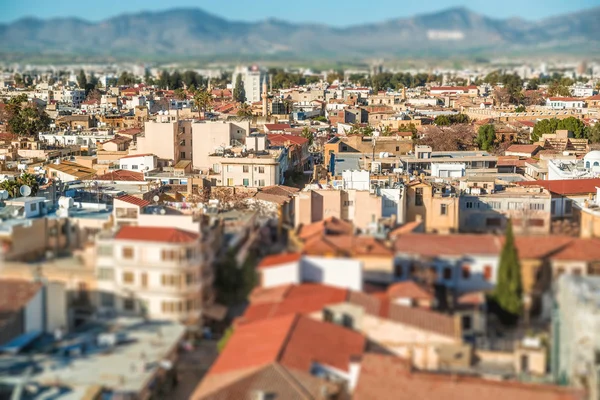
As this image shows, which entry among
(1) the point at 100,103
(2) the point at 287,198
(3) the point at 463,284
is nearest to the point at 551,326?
(3) the point at 463,284

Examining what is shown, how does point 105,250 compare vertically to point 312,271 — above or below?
above

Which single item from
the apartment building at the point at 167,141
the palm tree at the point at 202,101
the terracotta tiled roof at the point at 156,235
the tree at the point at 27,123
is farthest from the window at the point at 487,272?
the palm tree at the point at 202,101

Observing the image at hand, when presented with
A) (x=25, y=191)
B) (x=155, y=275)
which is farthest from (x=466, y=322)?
(x=25, y=191)

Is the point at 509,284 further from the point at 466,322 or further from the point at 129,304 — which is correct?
the point at 129,304

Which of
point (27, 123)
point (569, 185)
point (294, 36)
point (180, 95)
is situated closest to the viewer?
point (569, 185)

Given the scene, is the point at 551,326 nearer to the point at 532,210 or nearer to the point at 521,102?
the point at 532,210

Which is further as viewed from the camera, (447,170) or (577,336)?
(447,170)

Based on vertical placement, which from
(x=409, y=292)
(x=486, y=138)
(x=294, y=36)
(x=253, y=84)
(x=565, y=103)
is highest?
(x=294, y=36)

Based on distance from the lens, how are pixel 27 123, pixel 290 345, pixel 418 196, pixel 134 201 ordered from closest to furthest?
pixel 290 345, pixel 134 201, pixel 418 196, pixel 27 123
